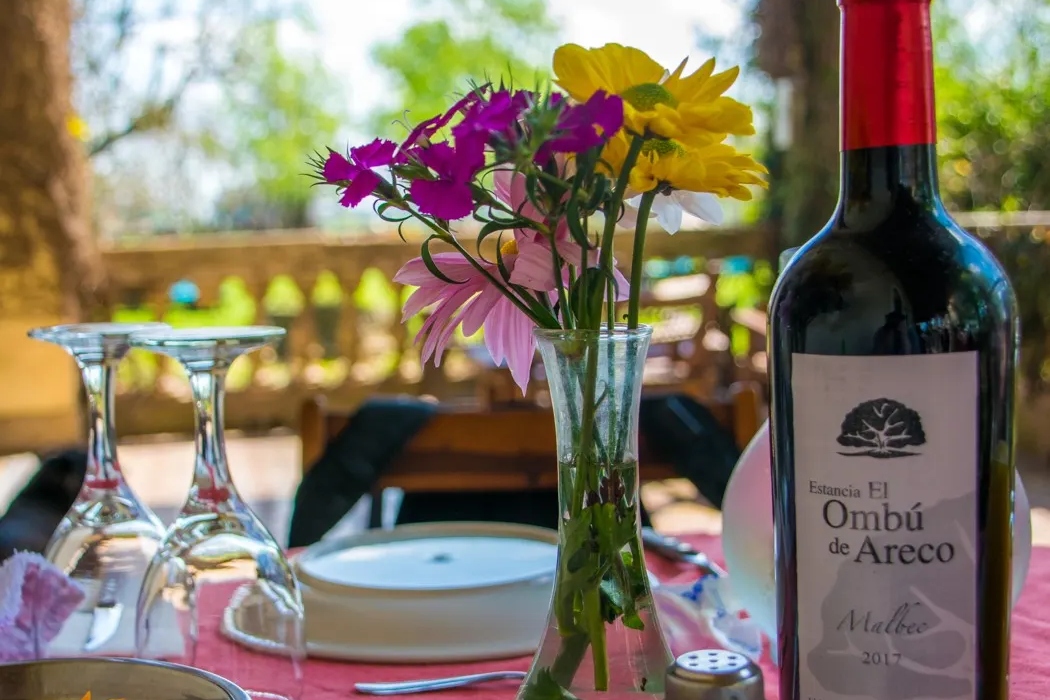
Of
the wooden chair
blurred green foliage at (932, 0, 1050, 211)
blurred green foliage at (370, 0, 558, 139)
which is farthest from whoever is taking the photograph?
blurred green foliage at (370, 0, 558, 139)

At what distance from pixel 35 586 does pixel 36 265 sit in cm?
408

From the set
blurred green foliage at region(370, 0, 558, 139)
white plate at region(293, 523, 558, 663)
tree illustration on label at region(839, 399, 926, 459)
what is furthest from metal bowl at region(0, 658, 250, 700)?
blurred green foliage at region(370, 0, 558, 139)

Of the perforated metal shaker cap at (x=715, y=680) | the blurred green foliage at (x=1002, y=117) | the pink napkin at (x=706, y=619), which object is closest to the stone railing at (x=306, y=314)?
the blurred green foliage at (x=1002, y=117)

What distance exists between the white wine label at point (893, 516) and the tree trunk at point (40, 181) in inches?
169

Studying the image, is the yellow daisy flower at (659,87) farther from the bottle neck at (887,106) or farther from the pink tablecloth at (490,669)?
the pink tablecloth at (490,669)

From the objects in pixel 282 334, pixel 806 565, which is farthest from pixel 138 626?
pixel 806 565

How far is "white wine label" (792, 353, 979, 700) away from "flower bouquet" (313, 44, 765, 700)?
0.26ft

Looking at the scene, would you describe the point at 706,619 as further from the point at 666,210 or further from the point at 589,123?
the point at 589,123

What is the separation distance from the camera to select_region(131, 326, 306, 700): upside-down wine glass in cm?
62

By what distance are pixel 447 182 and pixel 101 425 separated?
34 cm

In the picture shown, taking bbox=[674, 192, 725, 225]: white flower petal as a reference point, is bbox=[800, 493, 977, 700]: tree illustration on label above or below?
below

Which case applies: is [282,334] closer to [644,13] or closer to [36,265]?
[36,265]

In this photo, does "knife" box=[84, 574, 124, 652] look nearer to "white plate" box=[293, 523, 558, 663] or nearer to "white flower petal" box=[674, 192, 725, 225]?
"white plate" box=[293, 523, 558, 663]

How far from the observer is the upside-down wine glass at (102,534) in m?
0.67
